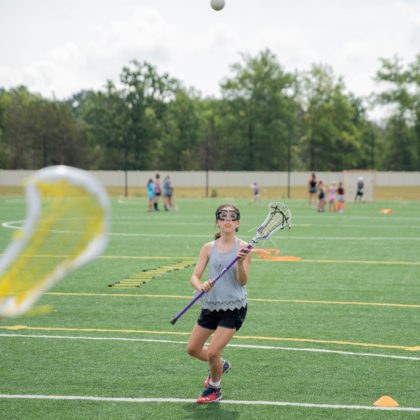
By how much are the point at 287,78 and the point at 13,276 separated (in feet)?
329

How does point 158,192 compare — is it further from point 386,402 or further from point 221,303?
point 386,402

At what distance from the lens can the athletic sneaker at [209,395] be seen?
21.1 feet

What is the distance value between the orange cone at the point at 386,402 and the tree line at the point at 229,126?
272 feet

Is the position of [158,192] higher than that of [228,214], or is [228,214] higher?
[228,214]

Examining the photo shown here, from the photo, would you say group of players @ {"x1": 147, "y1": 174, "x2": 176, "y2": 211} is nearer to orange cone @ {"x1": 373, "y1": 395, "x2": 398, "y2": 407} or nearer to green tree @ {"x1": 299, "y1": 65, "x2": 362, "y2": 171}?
orange cone @ {"x1": 373, "y1": 395, "x2": 398, "y2": 407}

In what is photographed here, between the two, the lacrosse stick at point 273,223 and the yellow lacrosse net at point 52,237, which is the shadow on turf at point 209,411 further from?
the yellow lacrosse net at point 52,237

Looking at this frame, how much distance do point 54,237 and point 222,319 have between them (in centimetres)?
390

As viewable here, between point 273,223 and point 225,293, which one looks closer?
point 225,293

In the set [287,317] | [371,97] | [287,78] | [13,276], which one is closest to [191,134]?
[287,78]

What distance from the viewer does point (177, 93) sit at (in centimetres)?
10781

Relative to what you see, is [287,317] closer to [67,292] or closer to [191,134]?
[67,292]

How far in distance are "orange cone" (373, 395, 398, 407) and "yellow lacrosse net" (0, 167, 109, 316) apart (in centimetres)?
450

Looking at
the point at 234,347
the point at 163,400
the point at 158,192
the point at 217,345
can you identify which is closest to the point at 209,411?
the point at 163,400

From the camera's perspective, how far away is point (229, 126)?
325 feet
